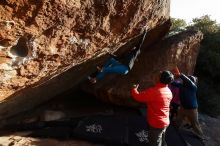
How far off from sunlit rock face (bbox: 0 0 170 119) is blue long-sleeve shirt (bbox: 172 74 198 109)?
1.67m

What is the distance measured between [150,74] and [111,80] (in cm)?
113

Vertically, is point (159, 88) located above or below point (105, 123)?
above

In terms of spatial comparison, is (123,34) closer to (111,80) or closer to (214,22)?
(111,80)

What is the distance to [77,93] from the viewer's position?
10.2 metres

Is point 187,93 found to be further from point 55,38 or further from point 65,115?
point 55,38

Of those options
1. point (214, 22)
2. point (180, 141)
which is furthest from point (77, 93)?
point (214, 22)

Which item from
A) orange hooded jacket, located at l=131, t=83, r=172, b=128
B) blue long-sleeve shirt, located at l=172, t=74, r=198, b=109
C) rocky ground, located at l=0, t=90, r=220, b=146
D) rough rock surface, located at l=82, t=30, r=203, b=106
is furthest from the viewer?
rough rock surface, located at l=82, t=30, r=203, b=106

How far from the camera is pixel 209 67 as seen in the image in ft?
48.9

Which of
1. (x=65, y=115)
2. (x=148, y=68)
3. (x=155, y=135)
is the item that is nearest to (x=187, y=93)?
(x=148, y=68)

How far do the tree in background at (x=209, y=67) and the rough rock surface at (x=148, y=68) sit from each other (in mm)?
2315

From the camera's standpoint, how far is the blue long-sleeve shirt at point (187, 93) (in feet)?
26.1

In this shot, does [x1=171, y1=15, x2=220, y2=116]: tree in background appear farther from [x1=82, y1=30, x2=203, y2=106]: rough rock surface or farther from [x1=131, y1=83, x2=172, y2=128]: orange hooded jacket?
[x1=131, y1=83, x2=172, y2=128]: orange hooded jacket

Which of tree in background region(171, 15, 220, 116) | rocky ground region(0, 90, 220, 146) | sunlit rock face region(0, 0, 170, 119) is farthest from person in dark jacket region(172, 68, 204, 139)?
tree in background region(171, 15, 220, 116)

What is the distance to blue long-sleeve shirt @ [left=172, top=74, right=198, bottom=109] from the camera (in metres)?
7.95
